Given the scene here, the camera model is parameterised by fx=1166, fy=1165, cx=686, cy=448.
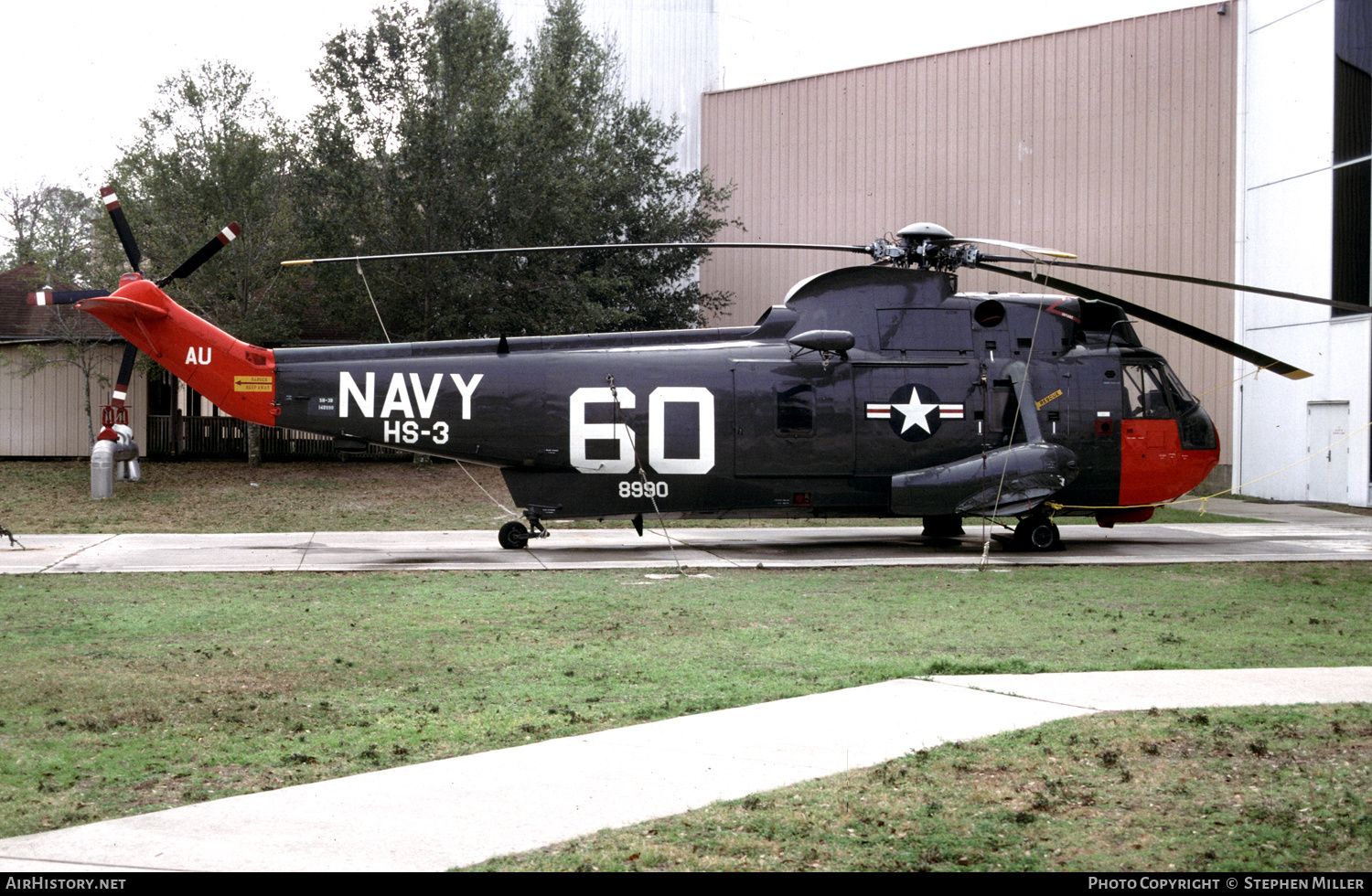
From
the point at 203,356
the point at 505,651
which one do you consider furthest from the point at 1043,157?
the point at 505,651

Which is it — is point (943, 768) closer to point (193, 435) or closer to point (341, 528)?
point (341, 528)

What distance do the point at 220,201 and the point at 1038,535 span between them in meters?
21.7

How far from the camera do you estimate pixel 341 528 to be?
71.2ft

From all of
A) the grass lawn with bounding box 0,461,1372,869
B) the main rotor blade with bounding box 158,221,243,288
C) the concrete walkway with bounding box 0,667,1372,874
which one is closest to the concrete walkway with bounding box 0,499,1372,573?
the grass lawn with bounding box 0,461,1372,869

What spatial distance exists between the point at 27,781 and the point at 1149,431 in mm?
16194

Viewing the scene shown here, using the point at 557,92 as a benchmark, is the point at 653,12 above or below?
above

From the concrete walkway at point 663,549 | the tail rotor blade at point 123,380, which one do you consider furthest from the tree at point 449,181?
the tail rotor blade at point 123,380

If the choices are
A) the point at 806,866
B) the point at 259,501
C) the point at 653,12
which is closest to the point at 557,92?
the point at 653,12

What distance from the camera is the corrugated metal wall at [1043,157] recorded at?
2933 centimetres

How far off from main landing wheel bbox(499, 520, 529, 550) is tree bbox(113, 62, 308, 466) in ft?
46.7

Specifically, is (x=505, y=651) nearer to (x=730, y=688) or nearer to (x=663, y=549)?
(x=730, y=688)

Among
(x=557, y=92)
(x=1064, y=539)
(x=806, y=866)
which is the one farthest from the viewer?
(x=557, y=92)

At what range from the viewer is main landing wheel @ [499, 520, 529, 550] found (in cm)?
1775

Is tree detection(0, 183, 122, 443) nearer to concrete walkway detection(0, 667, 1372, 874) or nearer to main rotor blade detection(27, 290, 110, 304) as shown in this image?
main rotor blade detection(27, 290, 110, 304)
